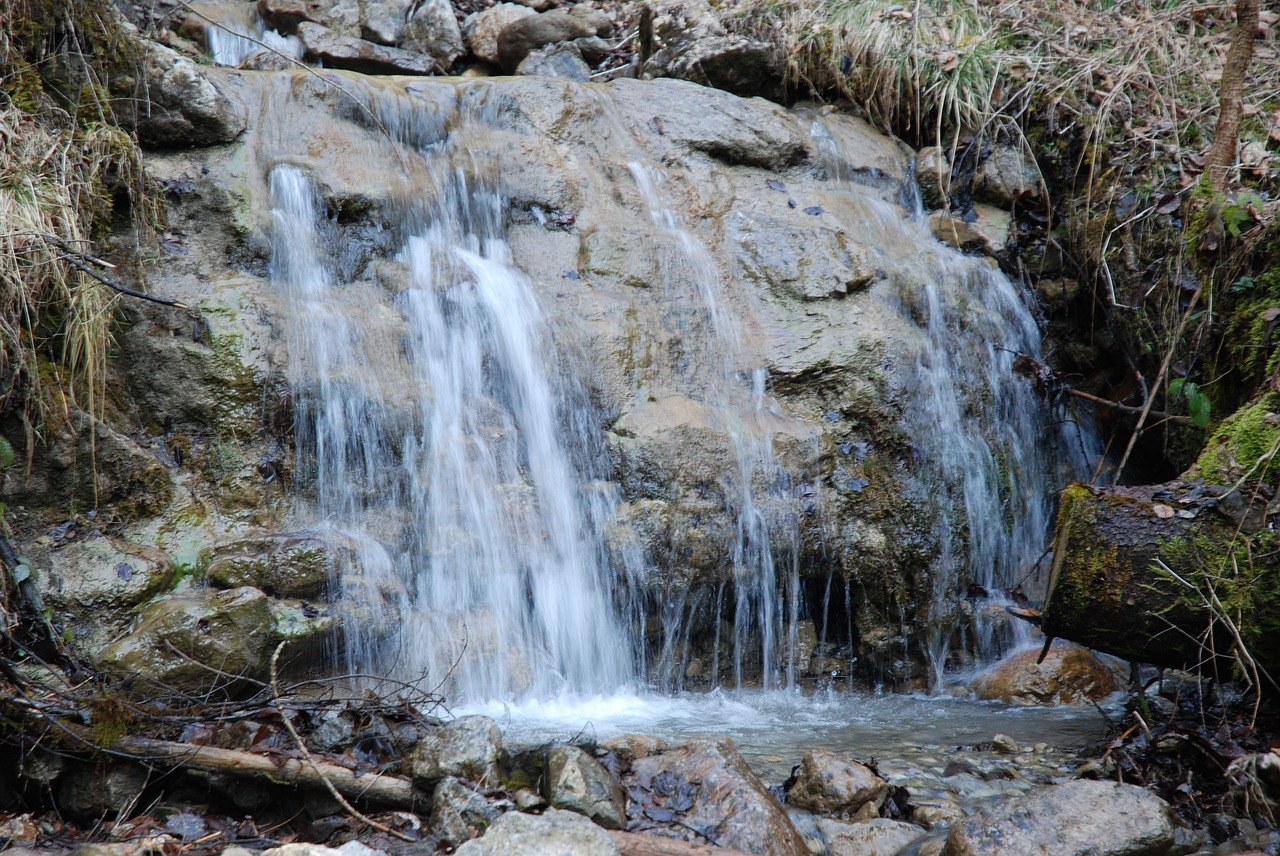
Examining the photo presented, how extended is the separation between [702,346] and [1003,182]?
2948 millimetres

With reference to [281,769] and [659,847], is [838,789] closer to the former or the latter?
[659,847]

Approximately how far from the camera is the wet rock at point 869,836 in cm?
294

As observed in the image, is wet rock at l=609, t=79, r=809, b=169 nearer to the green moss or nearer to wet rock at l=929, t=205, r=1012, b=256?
wet rock at l=929, t=205, r=1012, b=256

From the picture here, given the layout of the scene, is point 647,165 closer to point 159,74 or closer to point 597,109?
point 597,109

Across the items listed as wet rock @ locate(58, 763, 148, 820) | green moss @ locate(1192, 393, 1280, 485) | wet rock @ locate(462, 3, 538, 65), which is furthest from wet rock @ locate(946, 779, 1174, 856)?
wet rock @ locate(462, 3, 538, 65)

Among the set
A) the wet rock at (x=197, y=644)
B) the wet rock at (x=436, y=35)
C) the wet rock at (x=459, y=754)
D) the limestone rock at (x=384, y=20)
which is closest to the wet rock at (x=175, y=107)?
the wet rock at (x=197, y=644)

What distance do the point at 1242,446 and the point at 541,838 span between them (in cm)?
298

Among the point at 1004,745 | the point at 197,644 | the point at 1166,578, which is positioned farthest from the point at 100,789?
the point at 1166,578

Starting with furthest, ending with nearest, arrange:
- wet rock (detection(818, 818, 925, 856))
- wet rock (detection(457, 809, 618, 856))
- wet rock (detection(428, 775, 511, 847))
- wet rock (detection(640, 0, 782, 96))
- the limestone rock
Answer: the limestone rock < wet rock (detection(640, 0, 782, 96)) < wet rock (detection(818, 818, 925, 856)) < wet rock (detection(428, 775, 511, 847)) < wet rock (detection(457, 809, 618, 856))

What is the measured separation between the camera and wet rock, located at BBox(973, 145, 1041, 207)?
21.5 feet

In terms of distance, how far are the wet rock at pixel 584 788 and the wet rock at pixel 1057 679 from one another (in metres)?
2.75

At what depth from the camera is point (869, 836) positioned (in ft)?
9.81

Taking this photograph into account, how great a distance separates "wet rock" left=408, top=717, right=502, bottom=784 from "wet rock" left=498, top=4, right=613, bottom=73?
7.34 m

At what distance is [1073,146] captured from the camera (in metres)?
6.46
